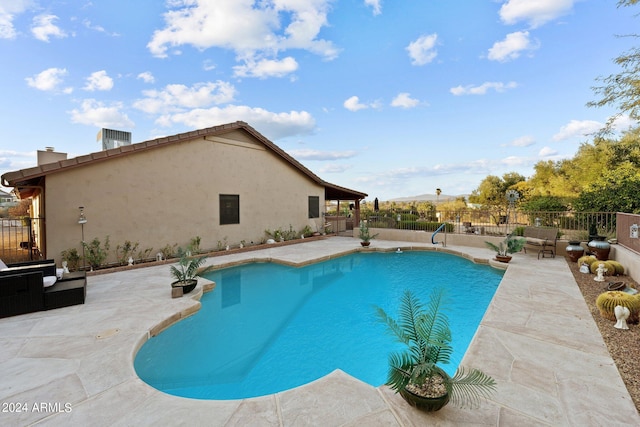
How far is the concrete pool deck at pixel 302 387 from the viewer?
253 centimetres

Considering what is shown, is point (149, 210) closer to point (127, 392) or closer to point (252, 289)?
point (252, 289)

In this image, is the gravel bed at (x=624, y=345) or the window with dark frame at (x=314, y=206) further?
the window with dark frame at (x=314, y=206)

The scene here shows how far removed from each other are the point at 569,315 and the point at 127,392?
6.83 meters

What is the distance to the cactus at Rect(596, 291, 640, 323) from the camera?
14.6 feet

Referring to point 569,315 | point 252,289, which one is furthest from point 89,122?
point 569,315

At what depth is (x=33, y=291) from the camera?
5223 mm

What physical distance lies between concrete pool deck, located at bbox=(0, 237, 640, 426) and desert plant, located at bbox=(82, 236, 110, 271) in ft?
12.0

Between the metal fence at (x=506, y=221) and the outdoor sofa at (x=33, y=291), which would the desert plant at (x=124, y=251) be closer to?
the outdoor sofa at (x=33, y=291)

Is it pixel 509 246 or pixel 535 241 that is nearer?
pixel 509 246

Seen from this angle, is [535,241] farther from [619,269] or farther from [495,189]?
[495,189]

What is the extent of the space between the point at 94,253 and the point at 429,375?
10.1 metres

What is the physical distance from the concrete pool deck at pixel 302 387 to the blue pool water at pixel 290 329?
59cm

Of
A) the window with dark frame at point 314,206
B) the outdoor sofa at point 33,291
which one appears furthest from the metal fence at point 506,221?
the outdoor sofa at point 33,291

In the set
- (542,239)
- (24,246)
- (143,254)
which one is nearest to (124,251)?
(143,254)
